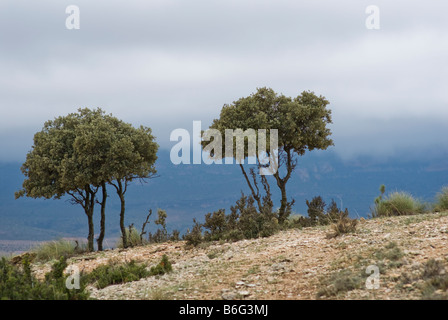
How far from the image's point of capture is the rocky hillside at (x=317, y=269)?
848 cm

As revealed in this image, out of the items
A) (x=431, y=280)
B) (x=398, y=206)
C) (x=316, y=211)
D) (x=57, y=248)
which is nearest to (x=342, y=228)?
(x=431, y=280)

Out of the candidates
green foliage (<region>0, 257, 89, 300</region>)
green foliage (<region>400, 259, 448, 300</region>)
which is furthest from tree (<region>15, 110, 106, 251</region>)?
green foliage (<region>400, 259, 448, 300</region>)

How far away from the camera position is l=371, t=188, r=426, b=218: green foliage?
73.8ft

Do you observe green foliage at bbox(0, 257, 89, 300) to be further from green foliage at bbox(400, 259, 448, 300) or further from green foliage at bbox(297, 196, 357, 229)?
green foliage at bbox(297, 196, 357, 229)

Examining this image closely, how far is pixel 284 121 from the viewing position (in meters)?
21.7

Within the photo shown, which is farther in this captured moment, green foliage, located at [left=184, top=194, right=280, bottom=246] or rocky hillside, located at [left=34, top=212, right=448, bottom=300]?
green foliage, located at [left=184, top=194, right=280, bottom=246]

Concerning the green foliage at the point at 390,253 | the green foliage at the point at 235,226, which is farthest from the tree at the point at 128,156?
the green foliage at the point at 390,253

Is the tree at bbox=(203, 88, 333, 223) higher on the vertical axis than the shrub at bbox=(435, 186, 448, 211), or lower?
higher

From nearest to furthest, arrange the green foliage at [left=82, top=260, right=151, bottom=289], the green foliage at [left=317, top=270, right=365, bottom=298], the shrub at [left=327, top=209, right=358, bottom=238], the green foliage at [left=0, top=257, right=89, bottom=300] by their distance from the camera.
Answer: the green foliage at [left=317, top=270, right=365, bottom=298]
the green foliage at [left=0, top=257, right=89, bottom=300]
the green foliage at [left=82, top=260, right=151, bottom=289]
the shrub at [left=327, top=209, right=358, bottom=238]

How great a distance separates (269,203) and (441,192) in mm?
8937

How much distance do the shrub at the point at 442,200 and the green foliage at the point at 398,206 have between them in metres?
0.71

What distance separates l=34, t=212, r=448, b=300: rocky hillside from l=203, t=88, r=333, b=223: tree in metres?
7.96
